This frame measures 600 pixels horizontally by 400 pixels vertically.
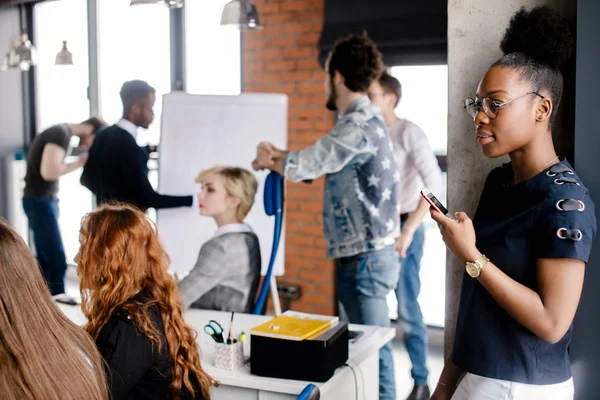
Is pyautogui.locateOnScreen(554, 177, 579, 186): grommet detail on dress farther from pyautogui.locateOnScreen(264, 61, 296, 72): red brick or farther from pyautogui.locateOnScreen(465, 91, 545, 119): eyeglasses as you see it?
pyautogui.locateOnScreen(264, 61, 296, 72): red brick

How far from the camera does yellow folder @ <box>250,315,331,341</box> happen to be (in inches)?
80.0

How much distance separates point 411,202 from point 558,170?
246cm

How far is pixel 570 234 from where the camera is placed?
1.38 meters

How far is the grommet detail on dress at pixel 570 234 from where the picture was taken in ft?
4.51

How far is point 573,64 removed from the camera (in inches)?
68.1

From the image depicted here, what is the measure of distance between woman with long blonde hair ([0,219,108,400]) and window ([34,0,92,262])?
5.07 metres

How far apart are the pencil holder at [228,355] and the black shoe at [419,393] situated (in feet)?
5.82

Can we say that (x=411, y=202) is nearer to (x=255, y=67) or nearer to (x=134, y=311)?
(x=255, y=67)

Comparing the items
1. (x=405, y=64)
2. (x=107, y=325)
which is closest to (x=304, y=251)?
(x=405, y=64)

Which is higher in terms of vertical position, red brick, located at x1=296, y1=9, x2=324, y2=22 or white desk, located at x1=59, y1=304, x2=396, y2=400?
red brick, located at x1=296, y1=9, x2=324, y2=22

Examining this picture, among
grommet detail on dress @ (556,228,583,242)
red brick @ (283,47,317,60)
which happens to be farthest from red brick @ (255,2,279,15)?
grommet detail on dress @ (556,228,583,242)

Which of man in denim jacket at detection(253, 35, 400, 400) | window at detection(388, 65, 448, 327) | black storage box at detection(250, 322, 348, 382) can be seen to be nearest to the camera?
black storage box at detection(250, 322, 348, 382)

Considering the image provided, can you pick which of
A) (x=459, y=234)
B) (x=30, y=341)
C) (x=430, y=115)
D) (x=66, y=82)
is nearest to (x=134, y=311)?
(x=30, y=341)

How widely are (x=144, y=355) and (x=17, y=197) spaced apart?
5.03 metres
